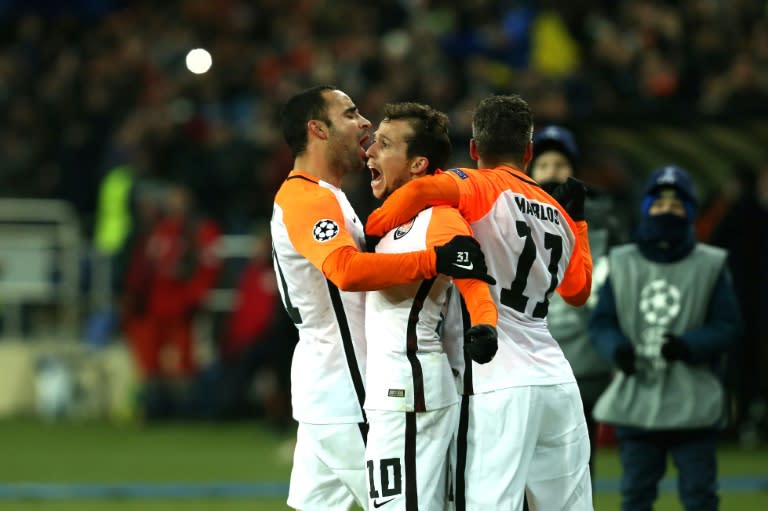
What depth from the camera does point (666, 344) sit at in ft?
25.6

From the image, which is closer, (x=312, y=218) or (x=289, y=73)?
(x=312, y=218)

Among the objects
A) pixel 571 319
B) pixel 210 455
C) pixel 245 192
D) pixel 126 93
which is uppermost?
pixel 126 93

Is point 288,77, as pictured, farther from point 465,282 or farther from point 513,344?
point 465,282

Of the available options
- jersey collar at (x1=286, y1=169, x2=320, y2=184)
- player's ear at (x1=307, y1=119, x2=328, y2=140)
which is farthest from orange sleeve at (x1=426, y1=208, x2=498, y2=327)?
player's ear at (x1=307, y1=119, x2=328, y2=140)

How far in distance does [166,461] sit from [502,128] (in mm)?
7910

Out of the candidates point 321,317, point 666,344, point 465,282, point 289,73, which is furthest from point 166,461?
point 465,282

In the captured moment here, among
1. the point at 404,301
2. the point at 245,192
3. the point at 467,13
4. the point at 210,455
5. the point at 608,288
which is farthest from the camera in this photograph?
the point at 467,13

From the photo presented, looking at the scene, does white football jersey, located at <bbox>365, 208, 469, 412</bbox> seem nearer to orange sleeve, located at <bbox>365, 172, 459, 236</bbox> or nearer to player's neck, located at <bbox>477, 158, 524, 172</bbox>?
orange sleeve, located at <bbox>365, 172, 459, 236</bbox>

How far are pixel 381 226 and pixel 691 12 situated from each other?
11737 millimetres

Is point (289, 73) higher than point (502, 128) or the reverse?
higher

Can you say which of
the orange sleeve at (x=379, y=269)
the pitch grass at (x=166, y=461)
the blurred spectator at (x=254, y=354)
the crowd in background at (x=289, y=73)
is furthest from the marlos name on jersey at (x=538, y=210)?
the blurred spectator at (x=254, y=354)

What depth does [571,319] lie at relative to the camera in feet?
27.5

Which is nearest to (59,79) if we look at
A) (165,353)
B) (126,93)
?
(126,93)

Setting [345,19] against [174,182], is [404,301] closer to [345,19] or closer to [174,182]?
[174,182]
